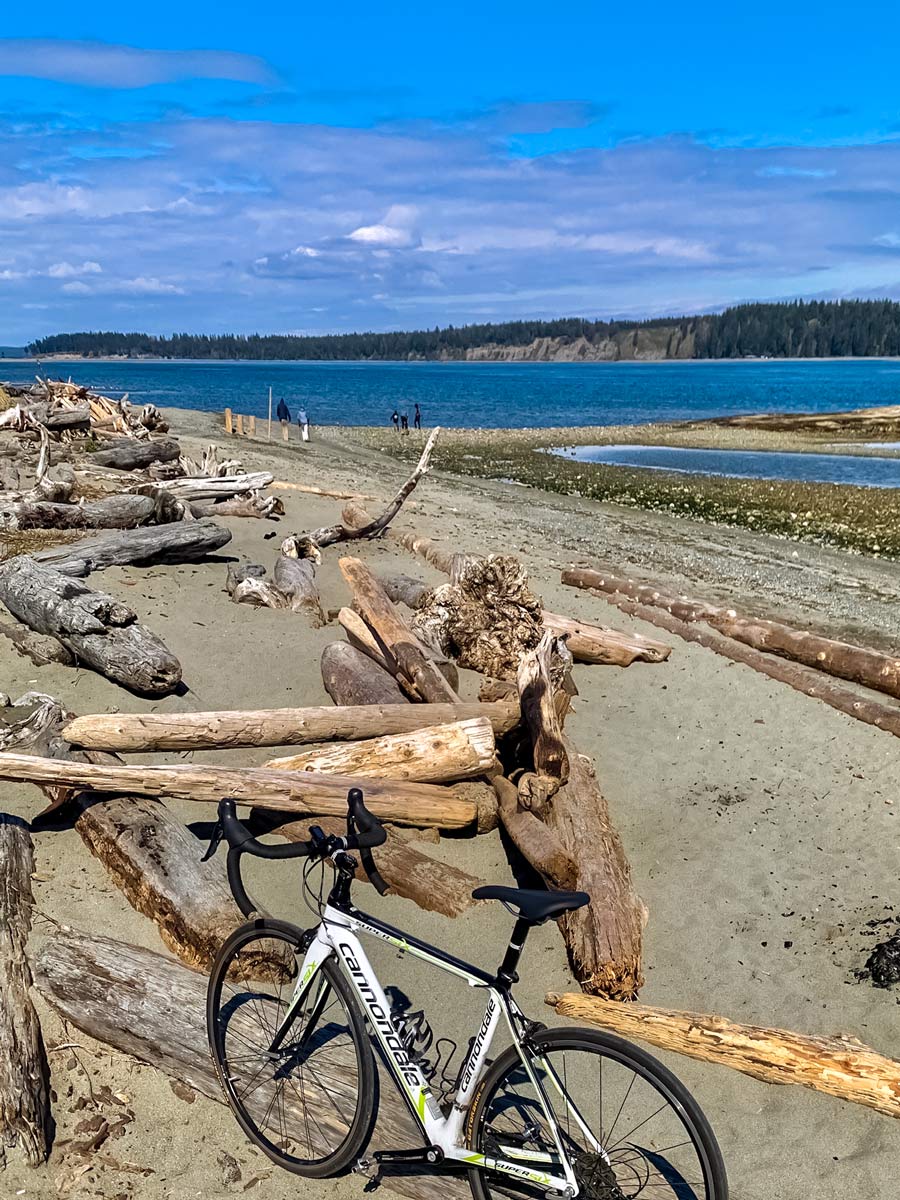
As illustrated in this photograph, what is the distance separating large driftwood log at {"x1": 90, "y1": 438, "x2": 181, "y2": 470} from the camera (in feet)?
73.5

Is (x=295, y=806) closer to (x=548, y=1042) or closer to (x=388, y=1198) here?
(x=388, y=1198)

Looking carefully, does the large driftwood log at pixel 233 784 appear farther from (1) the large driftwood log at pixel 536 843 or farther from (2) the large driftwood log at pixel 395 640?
(2) the large driftwood log at pixel 395 640

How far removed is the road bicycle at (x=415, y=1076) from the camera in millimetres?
3465

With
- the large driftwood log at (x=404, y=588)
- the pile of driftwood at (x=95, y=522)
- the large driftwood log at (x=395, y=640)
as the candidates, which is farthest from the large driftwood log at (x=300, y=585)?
the large driftwood log at (x=395, y=640)

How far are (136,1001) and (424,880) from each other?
7.48 ft

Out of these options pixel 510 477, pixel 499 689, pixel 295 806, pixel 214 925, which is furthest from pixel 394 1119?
pixel 510 477

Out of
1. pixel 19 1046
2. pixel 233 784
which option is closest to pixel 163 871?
pixel 233 784

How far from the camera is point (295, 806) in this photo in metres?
6.48

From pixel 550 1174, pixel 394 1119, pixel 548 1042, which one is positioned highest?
pixel 548 1042

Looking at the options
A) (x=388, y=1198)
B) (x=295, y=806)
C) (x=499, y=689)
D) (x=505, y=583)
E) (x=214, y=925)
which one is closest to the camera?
(x=388, y=1198)

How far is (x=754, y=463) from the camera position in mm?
41656

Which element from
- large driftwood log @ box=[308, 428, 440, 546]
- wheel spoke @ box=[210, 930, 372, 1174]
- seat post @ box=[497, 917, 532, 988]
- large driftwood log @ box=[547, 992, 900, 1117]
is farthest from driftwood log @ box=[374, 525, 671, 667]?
seat post @ box=[497, 917, 532, 988]

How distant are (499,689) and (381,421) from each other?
5989 centimetres

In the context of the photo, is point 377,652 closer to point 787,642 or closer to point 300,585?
point 300,585
